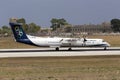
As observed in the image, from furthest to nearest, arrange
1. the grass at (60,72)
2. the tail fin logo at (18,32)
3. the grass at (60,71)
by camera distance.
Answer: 1. the tail fin logo at (18,32)
2. the grass at (60,71)
3. the grass at (60,72)

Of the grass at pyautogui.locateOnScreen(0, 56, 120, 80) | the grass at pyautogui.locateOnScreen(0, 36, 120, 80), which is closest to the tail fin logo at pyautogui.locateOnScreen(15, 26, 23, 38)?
the grass at pyautogui.locateOnScreen(0, 36, 120, 80)

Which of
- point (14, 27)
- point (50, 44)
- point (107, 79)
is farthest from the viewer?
point (14, 27)

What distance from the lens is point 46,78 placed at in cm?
2123

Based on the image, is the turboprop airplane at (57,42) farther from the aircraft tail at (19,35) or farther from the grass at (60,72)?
the grass at (60,72)

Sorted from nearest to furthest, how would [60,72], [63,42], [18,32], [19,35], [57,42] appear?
1. [60,72]
2. [57,42]
3. [63,42]
4. [19,35]
5. [18,32]

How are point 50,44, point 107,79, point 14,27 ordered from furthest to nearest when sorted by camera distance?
point 14,27
point 50,44
point 107,79

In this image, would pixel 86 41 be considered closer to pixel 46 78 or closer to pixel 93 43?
pixel 93 43

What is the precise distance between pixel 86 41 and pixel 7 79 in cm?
5310

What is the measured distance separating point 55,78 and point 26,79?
1732mm

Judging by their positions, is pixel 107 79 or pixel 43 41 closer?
pixel 107 79

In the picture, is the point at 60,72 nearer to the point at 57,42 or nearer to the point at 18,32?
the point at 57,42

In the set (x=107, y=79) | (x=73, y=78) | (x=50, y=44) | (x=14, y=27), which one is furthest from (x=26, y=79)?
(x=14, y=27)

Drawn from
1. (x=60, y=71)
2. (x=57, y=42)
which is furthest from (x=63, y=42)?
(x=60, y=71)

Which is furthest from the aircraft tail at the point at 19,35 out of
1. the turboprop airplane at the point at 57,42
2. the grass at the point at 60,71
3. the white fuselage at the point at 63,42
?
the grass at the point at 60,71
